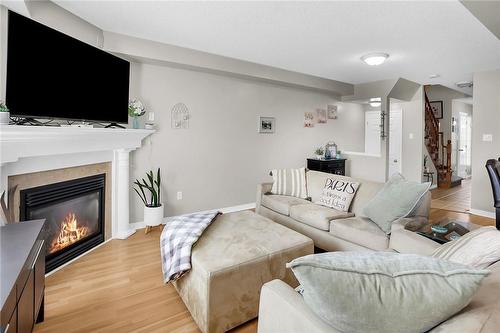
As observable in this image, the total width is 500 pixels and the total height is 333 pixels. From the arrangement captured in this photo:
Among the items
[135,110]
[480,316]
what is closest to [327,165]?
[135,110]

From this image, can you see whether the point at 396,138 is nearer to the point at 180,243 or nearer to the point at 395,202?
the point at 395,202

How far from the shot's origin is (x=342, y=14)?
8.20 feet

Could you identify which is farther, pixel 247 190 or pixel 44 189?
pixel 247 190

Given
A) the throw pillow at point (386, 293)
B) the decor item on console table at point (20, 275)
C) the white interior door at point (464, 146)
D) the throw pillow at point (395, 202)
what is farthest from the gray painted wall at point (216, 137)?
the white interior door at point (464, 146)

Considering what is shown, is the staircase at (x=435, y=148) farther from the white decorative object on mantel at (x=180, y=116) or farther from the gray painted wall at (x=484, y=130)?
the white decorative object on mantel at (x=180, y=116)

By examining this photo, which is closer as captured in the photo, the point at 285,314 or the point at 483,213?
the point at 285,314

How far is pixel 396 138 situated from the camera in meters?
6.36

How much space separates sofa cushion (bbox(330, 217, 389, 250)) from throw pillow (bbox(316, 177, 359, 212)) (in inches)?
10.2

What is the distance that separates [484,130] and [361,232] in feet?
12.4

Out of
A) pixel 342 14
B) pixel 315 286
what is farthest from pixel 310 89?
pixel 315 286

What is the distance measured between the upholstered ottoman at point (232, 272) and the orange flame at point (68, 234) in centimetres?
133

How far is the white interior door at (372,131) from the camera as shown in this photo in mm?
6293

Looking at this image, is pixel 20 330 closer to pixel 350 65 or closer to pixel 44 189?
pixel 44 189

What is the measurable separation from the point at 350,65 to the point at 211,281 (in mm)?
3879
